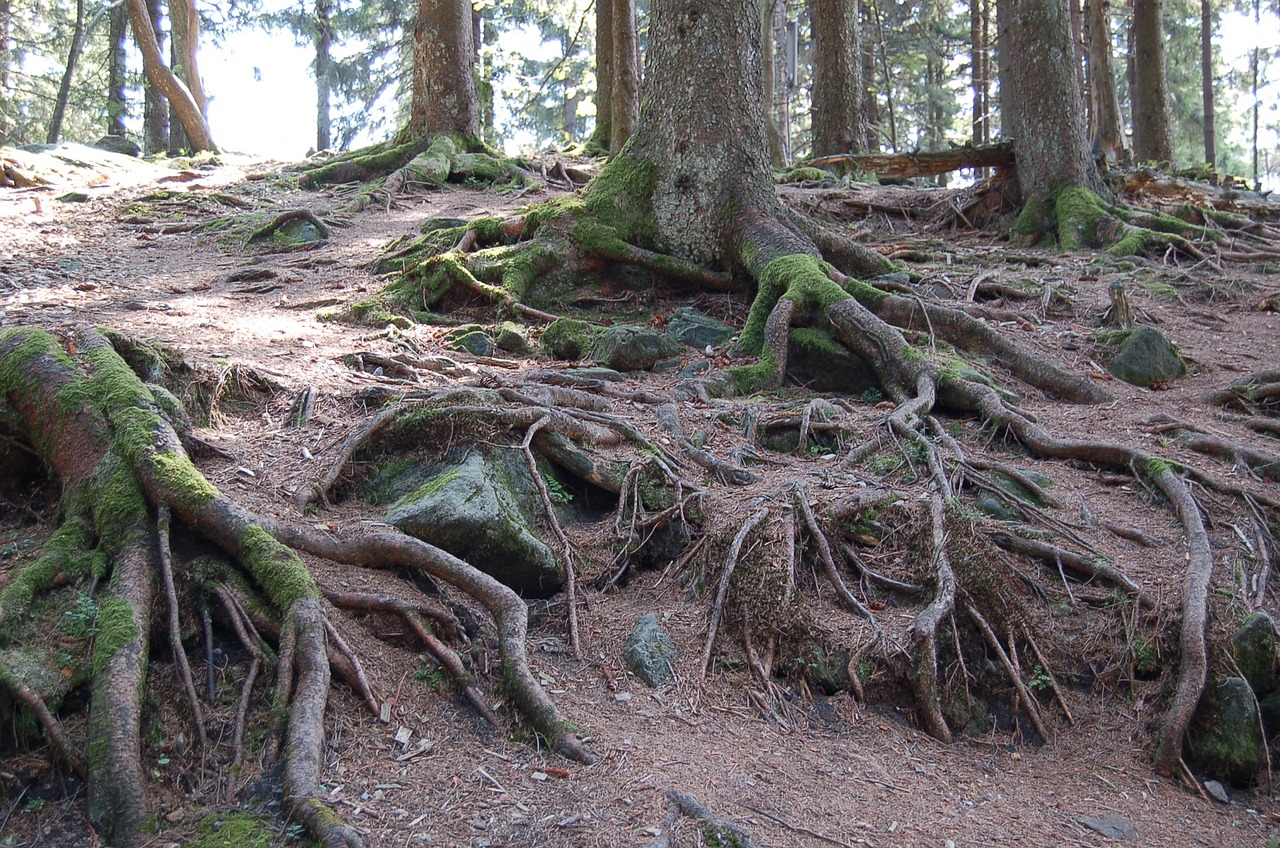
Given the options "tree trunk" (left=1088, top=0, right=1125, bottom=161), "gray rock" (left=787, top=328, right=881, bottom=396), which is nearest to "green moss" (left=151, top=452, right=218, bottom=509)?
"gray rock" (left=787, top=328, right=881, bottom=396)

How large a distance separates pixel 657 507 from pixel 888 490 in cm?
153

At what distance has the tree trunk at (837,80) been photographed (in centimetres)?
1573

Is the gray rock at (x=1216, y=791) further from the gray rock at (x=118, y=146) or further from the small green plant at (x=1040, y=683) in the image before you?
the gray rock at (x=118, y=146)

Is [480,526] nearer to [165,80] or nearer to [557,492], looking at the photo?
[557,492]

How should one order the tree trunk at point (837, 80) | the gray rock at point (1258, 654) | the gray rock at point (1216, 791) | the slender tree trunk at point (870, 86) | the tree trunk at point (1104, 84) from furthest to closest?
the slender tree trunk at point (870, 86)
the tree trunk at point (1104, 84)
the tree trunk at point (837, 80)
the gray rock at point (1258, 654)
the gray rock at point (1216, 791)

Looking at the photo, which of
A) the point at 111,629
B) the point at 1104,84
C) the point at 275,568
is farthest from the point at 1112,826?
the point at 1104,84

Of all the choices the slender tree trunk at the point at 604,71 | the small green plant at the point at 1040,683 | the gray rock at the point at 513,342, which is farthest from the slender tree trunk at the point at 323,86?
the small green plant at the point at 1040,683

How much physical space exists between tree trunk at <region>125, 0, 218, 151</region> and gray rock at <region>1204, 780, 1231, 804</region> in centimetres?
2010

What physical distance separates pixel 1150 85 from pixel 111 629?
20.1 metres

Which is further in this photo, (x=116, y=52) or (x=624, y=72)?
(x=116, y=52)

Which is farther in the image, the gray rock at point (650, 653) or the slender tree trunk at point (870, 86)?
the slender tree trunk at point (870, 86)

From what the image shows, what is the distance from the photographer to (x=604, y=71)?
16.8m

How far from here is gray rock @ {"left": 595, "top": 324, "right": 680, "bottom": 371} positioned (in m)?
7.55

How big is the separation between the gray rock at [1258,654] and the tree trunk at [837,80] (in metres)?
13.1
